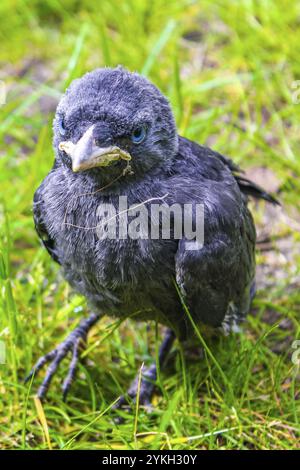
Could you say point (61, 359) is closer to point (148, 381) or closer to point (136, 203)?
point (148, 381)

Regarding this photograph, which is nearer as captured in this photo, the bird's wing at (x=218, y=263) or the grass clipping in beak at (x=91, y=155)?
the grass clipping in beak at (x=91, y=155)

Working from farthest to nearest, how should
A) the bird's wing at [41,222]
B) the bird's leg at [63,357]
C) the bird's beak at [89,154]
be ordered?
the bird's leg at [63,357] → the bird's wing at [41,222] → the bird's beak at [89,154]

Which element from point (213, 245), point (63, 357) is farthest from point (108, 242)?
point (63, 357)

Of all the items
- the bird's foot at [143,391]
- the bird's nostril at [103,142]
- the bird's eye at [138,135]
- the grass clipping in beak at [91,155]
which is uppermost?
the bird's eye at [138,135]

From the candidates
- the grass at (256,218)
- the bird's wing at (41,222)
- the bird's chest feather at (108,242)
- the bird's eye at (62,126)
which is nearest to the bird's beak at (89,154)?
the bird's eye at (62,126)

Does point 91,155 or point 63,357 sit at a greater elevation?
point 91,155

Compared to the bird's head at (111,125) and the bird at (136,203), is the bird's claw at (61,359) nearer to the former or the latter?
the bird at (136,203)

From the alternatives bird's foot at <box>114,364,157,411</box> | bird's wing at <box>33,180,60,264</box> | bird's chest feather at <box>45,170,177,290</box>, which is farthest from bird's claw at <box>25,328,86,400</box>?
bird's chest feather at <box>45,170,177,290</box>

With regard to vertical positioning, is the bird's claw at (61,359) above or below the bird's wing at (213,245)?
below
